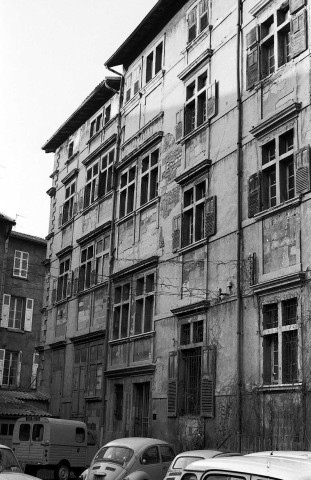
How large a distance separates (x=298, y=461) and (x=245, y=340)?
442 inches

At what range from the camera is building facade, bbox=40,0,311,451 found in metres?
16.3

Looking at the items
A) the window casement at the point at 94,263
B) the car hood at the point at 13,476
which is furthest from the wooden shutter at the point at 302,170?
the window casement at the point at 94,263

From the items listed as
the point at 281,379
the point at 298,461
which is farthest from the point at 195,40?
the point at 298,461

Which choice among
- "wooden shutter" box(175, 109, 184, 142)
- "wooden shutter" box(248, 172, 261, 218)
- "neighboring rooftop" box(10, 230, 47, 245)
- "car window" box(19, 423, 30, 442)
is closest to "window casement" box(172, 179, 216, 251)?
"wooden shutter" box(248, 172, 261, 218)

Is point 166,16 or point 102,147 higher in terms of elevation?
point 166,16

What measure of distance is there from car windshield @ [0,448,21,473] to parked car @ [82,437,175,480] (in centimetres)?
364

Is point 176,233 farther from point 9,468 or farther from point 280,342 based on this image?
point 9,468

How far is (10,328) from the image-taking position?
38.7 m

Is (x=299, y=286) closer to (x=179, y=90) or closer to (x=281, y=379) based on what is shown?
(x=281, y=379)

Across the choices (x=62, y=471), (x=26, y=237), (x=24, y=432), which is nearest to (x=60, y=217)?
(x=26, y=237)

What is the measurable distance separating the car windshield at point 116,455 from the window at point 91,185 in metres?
14.1

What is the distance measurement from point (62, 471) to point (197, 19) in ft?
51.7

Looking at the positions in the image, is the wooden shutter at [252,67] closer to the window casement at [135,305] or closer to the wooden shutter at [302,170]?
the wooden shutter at [302,170]

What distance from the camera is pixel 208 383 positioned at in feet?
59.5
